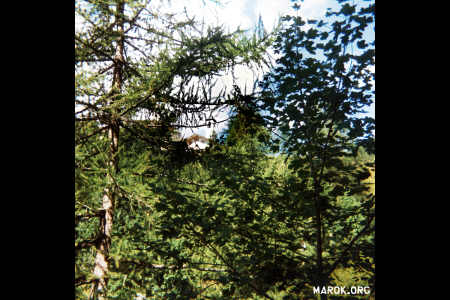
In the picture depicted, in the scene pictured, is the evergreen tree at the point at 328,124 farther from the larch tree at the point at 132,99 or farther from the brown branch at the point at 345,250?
the larch tree at the point at 132,99

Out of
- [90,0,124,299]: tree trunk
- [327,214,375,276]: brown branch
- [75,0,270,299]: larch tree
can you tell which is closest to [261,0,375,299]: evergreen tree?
[327,214,375,276]: brown branch

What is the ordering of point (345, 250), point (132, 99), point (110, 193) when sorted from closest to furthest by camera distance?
point (345, 250) → point (132, 99) → point (110, 193)

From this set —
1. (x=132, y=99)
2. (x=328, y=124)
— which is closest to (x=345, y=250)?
(x=328, y=124)

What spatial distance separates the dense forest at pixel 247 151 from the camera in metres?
1.58

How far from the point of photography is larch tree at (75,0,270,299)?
77.5 inches

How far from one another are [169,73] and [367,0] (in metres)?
1.48

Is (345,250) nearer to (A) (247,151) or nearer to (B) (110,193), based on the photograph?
(A) (247,151)

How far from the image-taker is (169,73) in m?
1.93

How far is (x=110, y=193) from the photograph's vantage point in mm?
2232

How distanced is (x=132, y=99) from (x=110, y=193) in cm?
95

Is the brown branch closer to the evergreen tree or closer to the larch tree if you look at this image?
the evergreen tree
